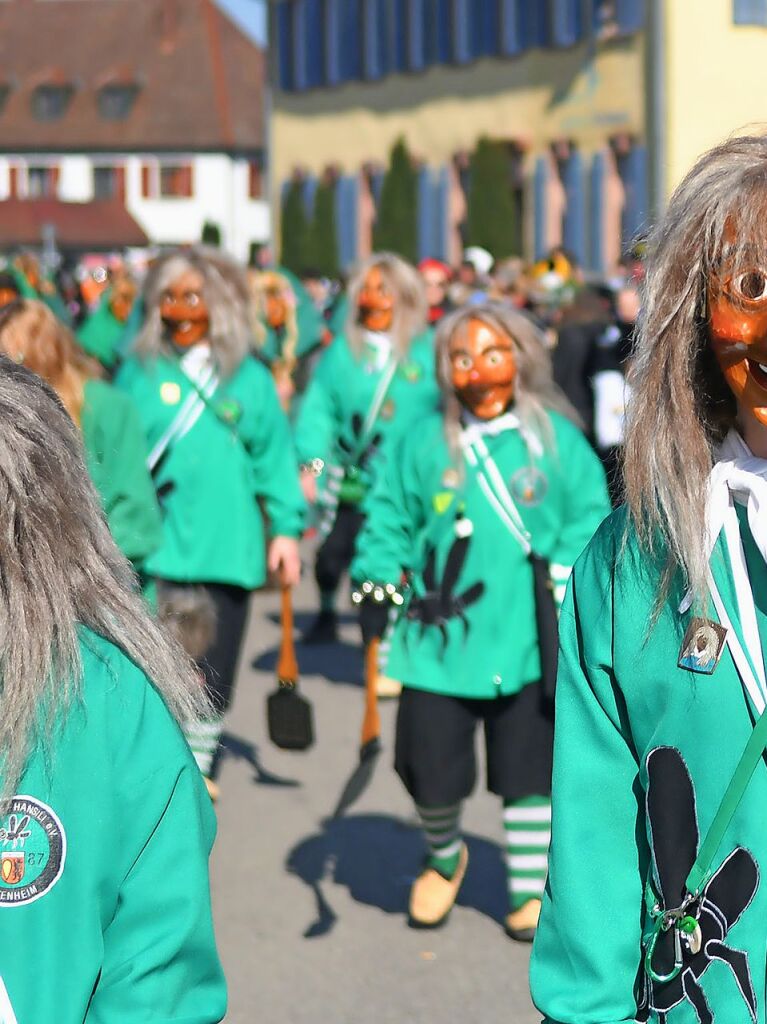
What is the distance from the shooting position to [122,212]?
223 feet

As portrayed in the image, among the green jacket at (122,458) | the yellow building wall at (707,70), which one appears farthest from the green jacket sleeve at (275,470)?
the yellow building wall at (707,70)

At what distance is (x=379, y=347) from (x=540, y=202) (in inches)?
660

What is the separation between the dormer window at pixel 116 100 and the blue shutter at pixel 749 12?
1968 inches

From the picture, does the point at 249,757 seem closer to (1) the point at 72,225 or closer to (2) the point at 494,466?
(2) the point at 494,466

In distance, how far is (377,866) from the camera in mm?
6340

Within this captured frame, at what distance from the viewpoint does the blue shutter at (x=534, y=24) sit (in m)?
24.4

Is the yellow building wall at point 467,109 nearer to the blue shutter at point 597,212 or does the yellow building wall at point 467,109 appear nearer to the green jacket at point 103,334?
A: the blue shutter at point 597,212

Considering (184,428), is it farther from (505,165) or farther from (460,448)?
(505,165)

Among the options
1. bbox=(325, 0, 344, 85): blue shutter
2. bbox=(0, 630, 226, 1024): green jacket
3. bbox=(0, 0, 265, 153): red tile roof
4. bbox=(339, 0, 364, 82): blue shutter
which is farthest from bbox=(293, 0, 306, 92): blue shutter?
bbox=(0, 0, 265, 153): red tile roof

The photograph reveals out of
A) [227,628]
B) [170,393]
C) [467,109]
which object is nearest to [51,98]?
[467,109]

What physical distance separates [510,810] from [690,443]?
3.38 metres

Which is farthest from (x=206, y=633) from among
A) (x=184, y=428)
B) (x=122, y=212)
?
(x=122, y=212)

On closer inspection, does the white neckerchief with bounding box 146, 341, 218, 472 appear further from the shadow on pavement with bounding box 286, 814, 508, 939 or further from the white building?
the white building

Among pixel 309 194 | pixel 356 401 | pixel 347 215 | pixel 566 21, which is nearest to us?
pixel 356 401
